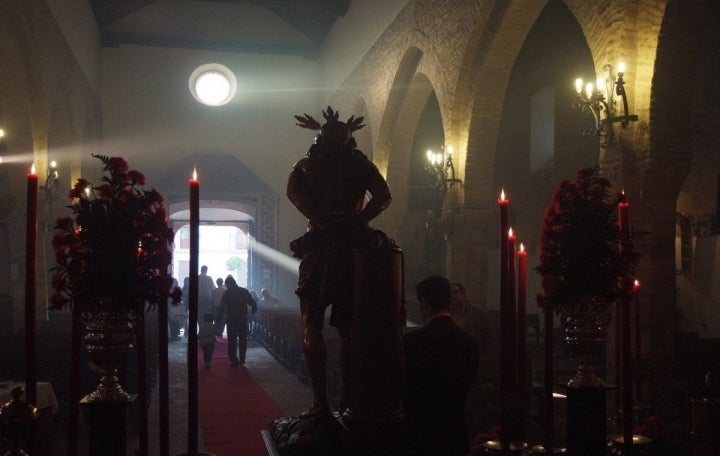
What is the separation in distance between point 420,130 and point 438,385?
15.4m

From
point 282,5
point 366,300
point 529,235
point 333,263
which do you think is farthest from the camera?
point 282,5

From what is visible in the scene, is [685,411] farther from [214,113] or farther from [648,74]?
[214,113]

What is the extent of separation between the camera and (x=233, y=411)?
8.16 m

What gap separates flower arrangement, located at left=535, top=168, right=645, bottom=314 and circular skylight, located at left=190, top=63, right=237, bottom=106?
63.0 feet

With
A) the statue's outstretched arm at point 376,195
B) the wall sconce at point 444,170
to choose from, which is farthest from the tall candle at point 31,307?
the wall sconce at point 444,170

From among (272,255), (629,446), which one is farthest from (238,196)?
(629,446)

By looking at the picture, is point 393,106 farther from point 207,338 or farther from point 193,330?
point 193,330

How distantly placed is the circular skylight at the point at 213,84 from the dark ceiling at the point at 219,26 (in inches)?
25.3

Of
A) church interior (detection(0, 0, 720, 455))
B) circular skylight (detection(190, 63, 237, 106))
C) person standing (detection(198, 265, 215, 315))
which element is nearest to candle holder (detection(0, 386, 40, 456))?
church interior (detection(0, 0, 720, 455))

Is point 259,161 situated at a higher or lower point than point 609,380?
higher

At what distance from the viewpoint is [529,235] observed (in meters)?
15.1

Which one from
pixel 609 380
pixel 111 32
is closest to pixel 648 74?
pixel 609 380

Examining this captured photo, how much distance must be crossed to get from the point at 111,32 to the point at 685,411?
1849 centimetres

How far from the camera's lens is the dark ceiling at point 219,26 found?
2020 cm
